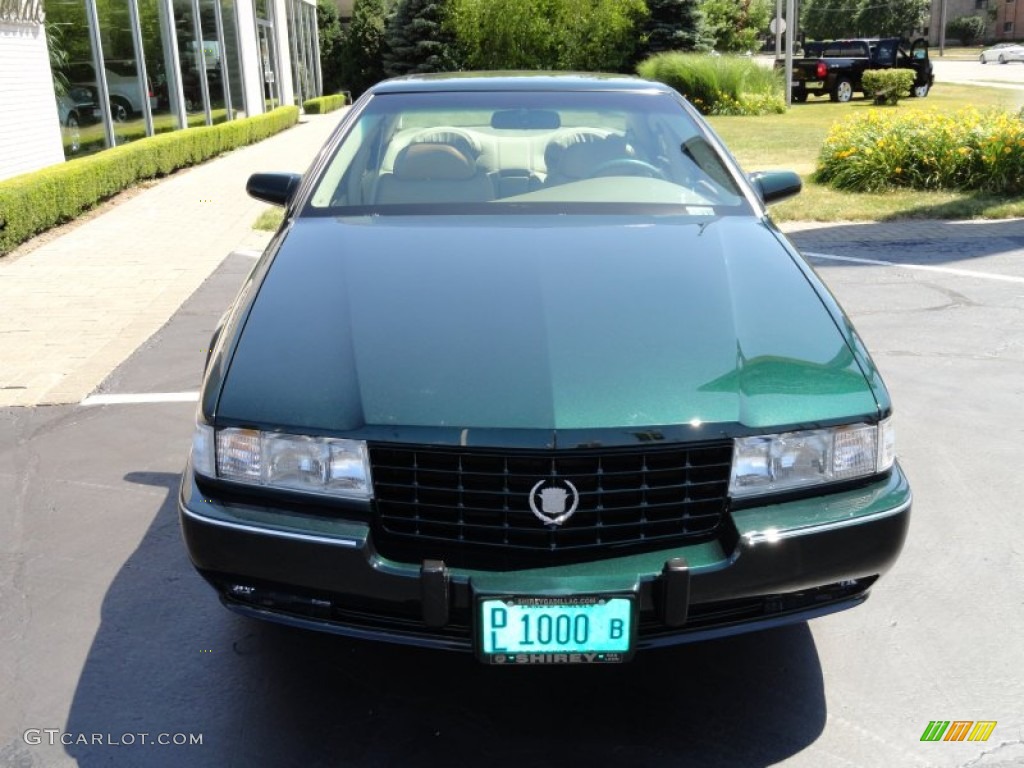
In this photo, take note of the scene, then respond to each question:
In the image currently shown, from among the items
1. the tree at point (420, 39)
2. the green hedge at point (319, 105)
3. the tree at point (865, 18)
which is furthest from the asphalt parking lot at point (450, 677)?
the tree at point (865, 18)

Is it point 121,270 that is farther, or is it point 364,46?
point 364,46

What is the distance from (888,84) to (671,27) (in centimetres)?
1013

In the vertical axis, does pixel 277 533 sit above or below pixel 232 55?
below

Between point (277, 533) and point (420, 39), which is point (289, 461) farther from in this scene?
point (420, 39)

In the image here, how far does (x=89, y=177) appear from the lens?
11812 mm

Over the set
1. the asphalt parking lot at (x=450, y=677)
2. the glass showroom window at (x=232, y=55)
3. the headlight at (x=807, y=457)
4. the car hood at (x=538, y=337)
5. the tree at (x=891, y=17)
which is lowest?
the asphalt parking lot at (x=450, y=677)

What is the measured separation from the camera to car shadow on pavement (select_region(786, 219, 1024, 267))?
8.54 m

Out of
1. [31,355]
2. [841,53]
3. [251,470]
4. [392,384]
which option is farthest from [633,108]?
[841,53]

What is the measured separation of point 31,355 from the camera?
6172mm

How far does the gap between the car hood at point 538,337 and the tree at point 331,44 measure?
46.2 metres

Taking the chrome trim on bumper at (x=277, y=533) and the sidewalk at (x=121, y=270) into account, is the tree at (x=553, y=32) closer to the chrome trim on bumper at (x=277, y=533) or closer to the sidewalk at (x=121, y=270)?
the sidewalk at (x=121, y=270)

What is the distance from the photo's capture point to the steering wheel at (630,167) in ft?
13.0

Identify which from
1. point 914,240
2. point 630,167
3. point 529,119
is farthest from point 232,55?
point 630,167

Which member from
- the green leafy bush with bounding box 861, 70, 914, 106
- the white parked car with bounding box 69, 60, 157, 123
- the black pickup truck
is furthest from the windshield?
the black pickup truck
